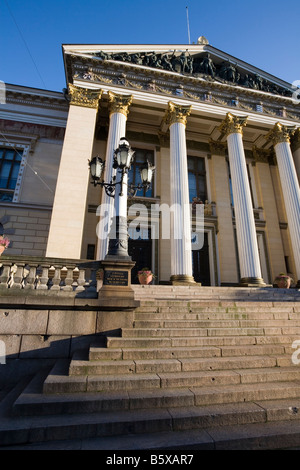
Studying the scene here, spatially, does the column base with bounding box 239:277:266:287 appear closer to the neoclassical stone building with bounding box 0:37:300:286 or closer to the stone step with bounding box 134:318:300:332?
the neoclassical stone building with bounding box 0:37:300:286

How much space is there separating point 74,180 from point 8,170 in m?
6.56

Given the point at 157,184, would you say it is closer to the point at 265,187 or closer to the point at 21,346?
the point at 265,187

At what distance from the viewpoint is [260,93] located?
1566cm

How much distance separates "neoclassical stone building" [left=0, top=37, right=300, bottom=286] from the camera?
477 inches

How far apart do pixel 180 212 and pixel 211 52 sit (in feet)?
A: 41.1

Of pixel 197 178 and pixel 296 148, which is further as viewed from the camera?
pixel 197 178

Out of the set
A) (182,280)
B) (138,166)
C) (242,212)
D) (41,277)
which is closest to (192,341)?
(41,277)

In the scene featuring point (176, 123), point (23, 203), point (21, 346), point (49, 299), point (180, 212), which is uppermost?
point (176, 123)

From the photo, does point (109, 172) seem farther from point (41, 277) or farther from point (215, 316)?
point (215, 316)

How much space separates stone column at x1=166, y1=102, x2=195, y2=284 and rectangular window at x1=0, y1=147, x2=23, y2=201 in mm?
9516

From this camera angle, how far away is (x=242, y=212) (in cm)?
1234

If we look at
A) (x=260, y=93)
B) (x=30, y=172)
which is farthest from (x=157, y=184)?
(x=260, y=93)

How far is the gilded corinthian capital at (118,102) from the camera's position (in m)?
12.6

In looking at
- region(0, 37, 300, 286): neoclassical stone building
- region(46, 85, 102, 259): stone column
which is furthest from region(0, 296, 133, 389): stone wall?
region(0, 37, 300, 286): neoclassical stone building
